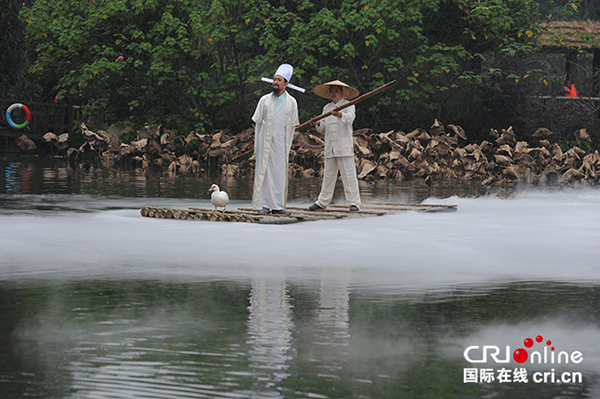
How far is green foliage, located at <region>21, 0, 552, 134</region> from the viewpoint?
32.8 metres

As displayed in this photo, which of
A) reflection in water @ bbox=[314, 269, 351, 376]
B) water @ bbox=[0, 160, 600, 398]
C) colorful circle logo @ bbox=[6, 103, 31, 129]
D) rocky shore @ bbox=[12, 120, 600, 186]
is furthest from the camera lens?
colorful circle logo @ bbox=[6, 103, 31, 129]

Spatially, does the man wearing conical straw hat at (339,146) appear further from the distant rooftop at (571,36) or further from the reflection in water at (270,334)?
the distant rooftop at (571,36)

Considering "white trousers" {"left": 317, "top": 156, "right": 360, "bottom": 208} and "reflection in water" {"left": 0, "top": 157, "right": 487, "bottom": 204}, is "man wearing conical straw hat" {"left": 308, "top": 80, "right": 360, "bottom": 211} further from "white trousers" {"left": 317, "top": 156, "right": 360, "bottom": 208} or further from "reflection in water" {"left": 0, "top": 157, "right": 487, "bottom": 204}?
"reflection in water" {"left": 0, "top": 157, "right": 487, "bottom": 204}

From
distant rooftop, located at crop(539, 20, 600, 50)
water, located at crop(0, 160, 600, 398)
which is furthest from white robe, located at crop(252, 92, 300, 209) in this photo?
distant rooftop, located at crop(539, 20, 600, 50)

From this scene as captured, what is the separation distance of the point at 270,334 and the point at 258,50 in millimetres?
29733

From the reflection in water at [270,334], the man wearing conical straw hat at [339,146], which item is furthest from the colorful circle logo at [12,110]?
the reflection in water at [270,334]

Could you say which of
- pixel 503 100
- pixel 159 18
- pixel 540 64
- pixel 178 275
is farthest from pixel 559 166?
pixel 178 275

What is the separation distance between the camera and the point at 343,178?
16.5 metres

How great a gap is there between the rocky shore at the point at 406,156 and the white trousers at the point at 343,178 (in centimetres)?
1046

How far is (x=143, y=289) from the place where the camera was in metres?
8.56

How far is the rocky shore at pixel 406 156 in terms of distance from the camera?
28531 millimetres

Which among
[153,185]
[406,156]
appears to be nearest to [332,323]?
[153,185]

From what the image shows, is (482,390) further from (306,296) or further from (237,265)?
(237,265)

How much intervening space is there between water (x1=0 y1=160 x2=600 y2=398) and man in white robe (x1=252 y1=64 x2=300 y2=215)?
100 centimetres
